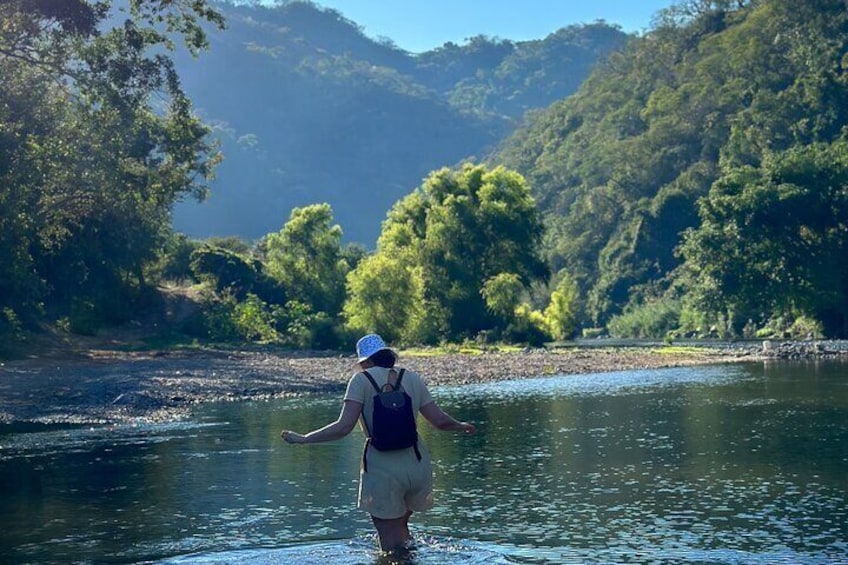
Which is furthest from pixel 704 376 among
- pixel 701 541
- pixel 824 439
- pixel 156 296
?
pixel 156 296

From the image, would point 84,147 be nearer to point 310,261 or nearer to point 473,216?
point 473,216

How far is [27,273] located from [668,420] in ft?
107

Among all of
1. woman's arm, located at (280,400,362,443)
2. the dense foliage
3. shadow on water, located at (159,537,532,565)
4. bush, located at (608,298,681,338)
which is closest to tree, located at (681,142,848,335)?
bush, located at (608,298,681,338)

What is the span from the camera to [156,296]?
76875 mm

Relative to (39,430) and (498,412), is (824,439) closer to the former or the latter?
(498,412)

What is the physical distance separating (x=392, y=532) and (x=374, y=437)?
4.26 ft

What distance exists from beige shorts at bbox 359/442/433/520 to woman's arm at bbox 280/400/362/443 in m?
0.49

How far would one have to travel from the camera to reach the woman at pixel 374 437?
40.5ft

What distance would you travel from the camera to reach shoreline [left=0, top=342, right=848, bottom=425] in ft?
113

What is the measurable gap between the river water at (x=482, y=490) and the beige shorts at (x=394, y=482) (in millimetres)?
764

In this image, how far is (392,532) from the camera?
42.9ft

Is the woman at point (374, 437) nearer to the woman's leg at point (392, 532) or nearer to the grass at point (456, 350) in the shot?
the woman's leg at point (392, 532)

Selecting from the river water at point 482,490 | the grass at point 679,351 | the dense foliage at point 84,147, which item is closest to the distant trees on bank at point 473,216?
the dense foliage at point 84,147

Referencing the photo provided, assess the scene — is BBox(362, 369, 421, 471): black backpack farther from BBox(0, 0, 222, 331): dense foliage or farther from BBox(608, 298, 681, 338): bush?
BBox(608, 298, 681, 338): bush
